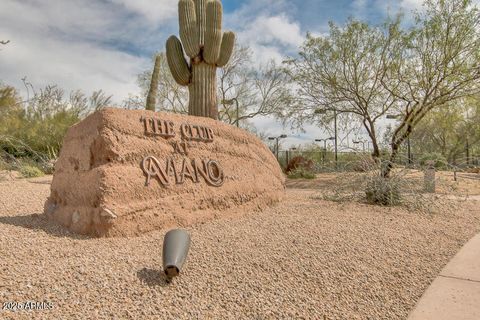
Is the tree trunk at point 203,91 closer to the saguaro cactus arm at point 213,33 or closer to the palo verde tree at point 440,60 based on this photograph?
the saguaro cactus arm at point 213,33

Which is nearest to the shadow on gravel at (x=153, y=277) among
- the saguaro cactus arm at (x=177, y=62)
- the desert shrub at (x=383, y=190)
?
the desert shrub at (x=383, y=190)

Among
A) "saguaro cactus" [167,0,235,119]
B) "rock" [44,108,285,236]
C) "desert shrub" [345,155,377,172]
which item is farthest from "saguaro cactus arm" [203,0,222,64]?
"desert shrub" [345,155,377,172]

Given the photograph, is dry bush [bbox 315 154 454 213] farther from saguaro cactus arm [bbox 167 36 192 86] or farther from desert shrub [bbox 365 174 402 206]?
saguaro cactus arm [bbox 167 36 192 86]

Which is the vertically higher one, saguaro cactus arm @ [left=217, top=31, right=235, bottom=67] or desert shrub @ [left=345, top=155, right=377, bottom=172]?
saguaro cactus arm @ [left=217, top=31, right=235, bottom=67]

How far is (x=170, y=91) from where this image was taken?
20.1 m

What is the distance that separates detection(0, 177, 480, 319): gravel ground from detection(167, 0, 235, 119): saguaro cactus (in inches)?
182

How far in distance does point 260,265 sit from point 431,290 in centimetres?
134

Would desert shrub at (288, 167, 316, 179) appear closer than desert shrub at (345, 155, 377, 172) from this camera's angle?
No

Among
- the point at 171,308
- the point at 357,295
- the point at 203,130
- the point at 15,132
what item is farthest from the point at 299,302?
the point at 15,132

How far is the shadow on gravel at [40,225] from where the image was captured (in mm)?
3303

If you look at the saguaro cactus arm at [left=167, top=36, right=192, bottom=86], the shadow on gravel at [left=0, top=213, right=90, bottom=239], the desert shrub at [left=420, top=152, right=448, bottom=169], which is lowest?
the shadow on gravel at [left=0, top=213, right=90, bottom=239]

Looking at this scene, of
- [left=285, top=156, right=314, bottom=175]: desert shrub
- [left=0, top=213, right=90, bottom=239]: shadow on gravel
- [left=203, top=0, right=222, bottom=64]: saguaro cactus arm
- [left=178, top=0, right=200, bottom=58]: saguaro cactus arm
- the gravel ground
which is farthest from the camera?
[left=285, top=156, right=314, bottom=175]: desert shrub

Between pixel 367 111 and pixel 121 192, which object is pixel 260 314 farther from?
pixel 367 111

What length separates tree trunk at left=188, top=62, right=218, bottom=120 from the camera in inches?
314
